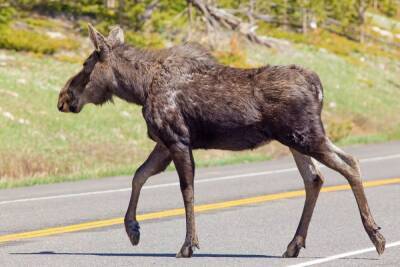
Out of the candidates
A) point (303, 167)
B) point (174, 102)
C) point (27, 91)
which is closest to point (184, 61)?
→ point (174, 102)

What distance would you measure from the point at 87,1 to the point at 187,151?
29334mm

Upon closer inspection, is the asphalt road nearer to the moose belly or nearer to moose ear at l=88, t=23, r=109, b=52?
the moose belly

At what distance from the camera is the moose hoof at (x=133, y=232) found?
8773 millimetres

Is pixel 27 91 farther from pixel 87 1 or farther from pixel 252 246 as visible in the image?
pixel 252 246

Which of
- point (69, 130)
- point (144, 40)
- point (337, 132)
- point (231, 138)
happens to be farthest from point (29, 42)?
point (231, 138)

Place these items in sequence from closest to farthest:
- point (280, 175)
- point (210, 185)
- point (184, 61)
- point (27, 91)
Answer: point (184, 61) → point (210, 185) → point (280, 175) → point (27, 91)

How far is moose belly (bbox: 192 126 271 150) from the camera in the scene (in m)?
8.48

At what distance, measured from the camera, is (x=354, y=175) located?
27.2 feet

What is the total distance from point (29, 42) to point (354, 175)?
24.3m

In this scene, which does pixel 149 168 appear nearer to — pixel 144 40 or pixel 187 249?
pixel 187 249

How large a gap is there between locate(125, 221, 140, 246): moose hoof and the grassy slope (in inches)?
313

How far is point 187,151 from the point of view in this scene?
28.0ft

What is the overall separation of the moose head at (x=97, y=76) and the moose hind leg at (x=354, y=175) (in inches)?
83.5

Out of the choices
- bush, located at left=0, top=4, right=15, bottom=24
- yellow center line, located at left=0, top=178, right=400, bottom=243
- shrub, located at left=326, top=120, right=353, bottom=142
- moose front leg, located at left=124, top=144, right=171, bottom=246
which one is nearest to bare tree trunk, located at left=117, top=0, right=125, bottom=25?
bush, located at left=0, top=4, right=15, bottom=24
